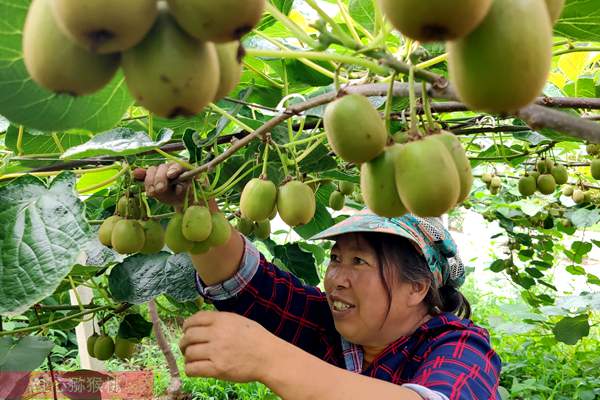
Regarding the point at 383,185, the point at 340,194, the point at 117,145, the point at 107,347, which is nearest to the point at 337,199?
the point at 340,194

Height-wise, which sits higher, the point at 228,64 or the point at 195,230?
the point at 228,64

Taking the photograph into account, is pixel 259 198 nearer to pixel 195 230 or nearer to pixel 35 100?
pixel 195 230

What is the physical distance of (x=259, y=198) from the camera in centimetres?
115

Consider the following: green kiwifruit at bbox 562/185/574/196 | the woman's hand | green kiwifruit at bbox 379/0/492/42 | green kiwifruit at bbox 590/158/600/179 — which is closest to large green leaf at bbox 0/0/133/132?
green kiwifruit at bbox 379/0/492/42

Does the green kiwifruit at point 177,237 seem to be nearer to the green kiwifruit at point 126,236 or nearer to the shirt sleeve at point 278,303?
the green kiwifruit at point 126,236

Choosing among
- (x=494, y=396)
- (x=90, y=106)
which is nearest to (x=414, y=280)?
(x=494, y=396)

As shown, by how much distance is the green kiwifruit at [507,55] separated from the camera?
39 centimetres

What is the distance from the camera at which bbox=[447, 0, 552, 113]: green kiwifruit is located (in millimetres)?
394

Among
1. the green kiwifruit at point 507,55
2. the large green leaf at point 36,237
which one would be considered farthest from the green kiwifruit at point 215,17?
the large green leaf at point 36,237

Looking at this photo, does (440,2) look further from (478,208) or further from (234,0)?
(478,208)

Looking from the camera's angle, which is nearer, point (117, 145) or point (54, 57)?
point (54, 57)

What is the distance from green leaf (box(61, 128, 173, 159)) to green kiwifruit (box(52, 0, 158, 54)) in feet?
1.77

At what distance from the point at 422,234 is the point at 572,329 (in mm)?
1743

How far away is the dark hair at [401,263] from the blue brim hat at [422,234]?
4 cm
